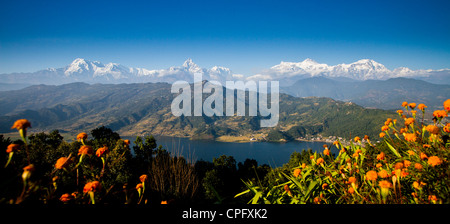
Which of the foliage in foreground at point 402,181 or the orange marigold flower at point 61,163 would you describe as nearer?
the orange marigold flower at point 61,163

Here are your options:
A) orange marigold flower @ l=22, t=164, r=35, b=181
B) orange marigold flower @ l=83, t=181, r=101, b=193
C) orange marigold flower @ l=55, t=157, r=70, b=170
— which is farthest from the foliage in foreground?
orange marigold flower @ l=22, t=164, r=35, b=181

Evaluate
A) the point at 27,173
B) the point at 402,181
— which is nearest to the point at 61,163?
the point at 27,173

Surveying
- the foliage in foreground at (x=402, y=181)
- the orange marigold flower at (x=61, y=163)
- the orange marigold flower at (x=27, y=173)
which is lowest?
the foliage in foreground at (x=402, y=181)

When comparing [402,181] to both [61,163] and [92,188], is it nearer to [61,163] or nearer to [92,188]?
[92,188]

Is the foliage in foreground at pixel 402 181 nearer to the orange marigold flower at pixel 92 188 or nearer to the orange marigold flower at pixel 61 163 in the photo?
the orange marigold flower at pixel 92 188

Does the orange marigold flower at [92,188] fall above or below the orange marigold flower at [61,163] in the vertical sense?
below

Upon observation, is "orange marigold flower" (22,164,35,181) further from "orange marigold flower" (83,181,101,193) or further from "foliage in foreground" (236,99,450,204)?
"foliage in foreground" (236,99,450,204)

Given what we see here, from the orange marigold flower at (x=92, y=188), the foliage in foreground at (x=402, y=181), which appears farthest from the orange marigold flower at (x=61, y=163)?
the foliage in foreground at (x=402, y=181)
